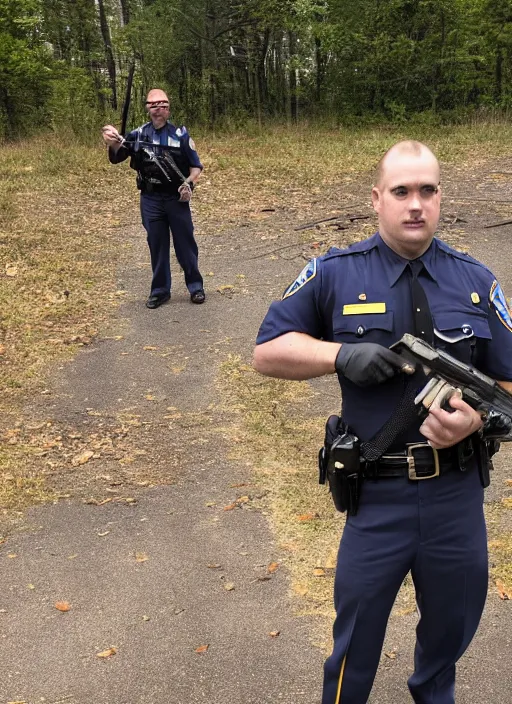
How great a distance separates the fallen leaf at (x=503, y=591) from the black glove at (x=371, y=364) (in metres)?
2.10

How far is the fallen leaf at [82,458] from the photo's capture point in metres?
5.42

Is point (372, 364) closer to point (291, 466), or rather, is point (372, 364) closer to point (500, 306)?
point (500, 306)

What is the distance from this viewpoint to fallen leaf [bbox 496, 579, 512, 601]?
12.3 feet

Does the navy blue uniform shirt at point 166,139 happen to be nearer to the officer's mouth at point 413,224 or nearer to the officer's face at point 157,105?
the officer's face at point 157,105

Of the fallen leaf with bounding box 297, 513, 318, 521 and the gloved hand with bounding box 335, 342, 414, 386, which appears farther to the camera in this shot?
the fallen leaf with bounding box 297, 513, 318, 521

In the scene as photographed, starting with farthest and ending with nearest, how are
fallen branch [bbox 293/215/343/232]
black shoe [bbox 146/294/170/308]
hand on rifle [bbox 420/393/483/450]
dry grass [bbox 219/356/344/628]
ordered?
fallen branch [bbox 293/215/343/232] < black shoe [bbox 146/294/170/308] < dry grass [bbox 219/356/344/628] < hand on rifle [bbox 420/393/483/450]

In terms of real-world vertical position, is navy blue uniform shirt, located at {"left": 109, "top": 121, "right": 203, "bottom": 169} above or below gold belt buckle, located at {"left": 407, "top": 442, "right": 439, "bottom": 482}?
above

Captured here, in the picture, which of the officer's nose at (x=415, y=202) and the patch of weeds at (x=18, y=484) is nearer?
the officer's nose at (x=415, y=202)

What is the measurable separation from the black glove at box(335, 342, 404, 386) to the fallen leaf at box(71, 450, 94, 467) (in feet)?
12.0

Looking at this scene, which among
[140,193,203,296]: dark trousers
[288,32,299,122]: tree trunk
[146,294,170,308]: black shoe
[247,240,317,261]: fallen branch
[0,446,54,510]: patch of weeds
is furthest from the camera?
[288,32,299,122]: tree trunk

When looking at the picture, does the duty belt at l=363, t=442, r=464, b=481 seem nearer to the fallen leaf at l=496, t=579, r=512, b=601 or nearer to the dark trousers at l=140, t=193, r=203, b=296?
the fallen leaf at l=496, t=579, r=512, b=601

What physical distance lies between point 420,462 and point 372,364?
0.37 meters

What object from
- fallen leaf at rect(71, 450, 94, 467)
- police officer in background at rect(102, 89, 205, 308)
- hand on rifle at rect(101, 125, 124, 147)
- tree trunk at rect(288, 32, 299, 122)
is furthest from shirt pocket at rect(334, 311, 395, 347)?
tree trunk at rect(288, 32, 299, 122)

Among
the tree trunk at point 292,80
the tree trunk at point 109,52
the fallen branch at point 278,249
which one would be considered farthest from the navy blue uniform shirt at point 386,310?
the tree trunk at point 109,52
